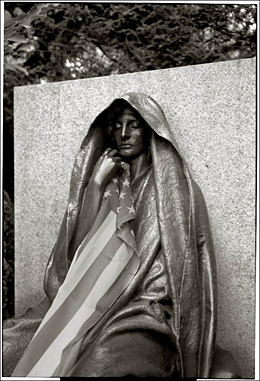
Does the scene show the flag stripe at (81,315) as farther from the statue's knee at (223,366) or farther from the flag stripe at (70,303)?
the statue's knee at (223,366)

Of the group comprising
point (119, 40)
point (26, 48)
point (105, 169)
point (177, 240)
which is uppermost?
point (119, 40)

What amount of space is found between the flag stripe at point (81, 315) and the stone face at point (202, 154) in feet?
1.77

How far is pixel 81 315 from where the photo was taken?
237 centimetres

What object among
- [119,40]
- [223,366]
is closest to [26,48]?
[119,40]

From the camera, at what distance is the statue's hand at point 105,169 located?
8.34 ft

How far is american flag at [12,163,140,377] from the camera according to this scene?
7.55 ft

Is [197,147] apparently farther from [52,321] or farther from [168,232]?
[52,321]

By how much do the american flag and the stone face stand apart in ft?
1.48

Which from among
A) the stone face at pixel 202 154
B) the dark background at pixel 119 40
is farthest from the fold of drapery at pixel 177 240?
the dark background at pixel 119 40

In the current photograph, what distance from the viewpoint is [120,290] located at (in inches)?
93.8

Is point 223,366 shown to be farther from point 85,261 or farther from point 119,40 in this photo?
point 119,40

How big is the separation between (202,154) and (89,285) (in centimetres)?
82

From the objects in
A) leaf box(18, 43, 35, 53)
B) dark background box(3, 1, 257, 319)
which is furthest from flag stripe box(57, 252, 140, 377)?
leaf box(18, 43, 35, 53)

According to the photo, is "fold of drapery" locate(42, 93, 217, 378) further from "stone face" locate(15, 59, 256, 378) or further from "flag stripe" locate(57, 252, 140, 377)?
"stone face" locate(15, 59, 256, 378)
